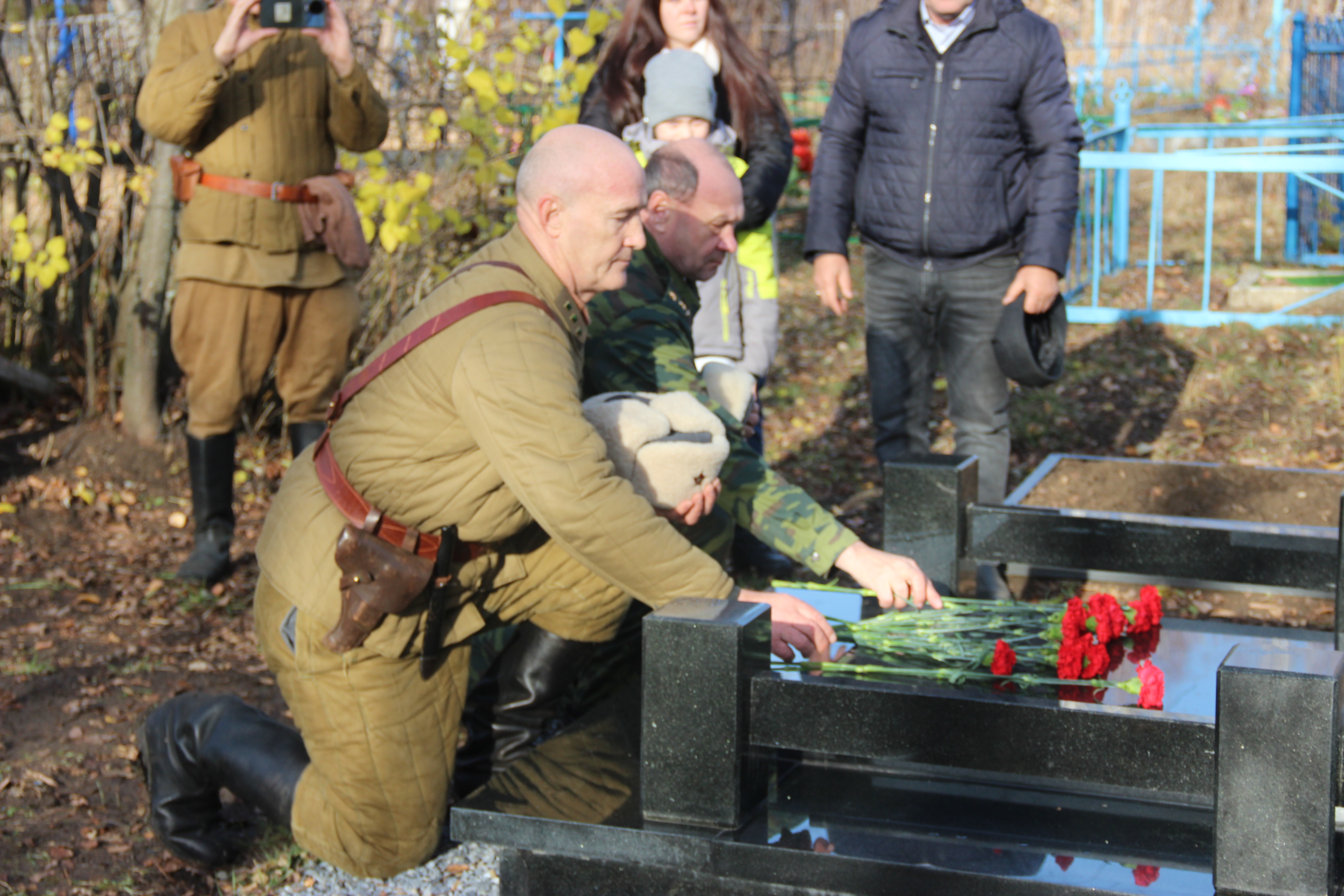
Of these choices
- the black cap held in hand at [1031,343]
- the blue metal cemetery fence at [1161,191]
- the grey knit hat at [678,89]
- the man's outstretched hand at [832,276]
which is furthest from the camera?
the blue metal cemetery fence at [1161,191]

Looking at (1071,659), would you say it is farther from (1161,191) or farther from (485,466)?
(1161,191)

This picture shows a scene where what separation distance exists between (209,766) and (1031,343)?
270cm

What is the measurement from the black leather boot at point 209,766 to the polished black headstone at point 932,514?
1.56 metres

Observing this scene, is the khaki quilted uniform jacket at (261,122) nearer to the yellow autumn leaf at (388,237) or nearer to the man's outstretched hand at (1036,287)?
the yellow autumn leaf at (388,237)

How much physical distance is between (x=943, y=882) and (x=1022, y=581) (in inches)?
96.0

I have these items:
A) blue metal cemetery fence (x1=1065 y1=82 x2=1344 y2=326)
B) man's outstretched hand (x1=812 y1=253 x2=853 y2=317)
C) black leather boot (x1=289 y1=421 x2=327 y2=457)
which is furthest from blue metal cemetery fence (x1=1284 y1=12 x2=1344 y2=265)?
black leather boot (x1=289 y1=421 x2=327 y2=457)

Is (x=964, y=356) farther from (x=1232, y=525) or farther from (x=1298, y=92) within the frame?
(x=1298, y=92)

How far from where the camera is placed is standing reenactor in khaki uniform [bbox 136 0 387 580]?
455cm

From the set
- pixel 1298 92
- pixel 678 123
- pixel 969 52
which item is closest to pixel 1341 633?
pixel 969 52

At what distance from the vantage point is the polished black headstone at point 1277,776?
1.84 meters

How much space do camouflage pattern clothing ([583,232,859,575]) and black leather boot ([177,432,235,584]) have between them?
2.20 metres

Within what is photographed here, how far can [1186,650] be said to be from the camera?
9.52ft

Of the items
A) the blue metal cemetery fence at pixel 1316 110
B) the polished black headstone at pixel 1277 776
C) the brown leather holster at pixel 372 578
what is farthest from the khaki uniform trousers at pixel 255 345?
the blue metal cemetery fence at pixel 1316 110

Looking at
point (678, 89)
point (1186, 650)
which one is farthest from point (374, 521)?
point (678, 89)
